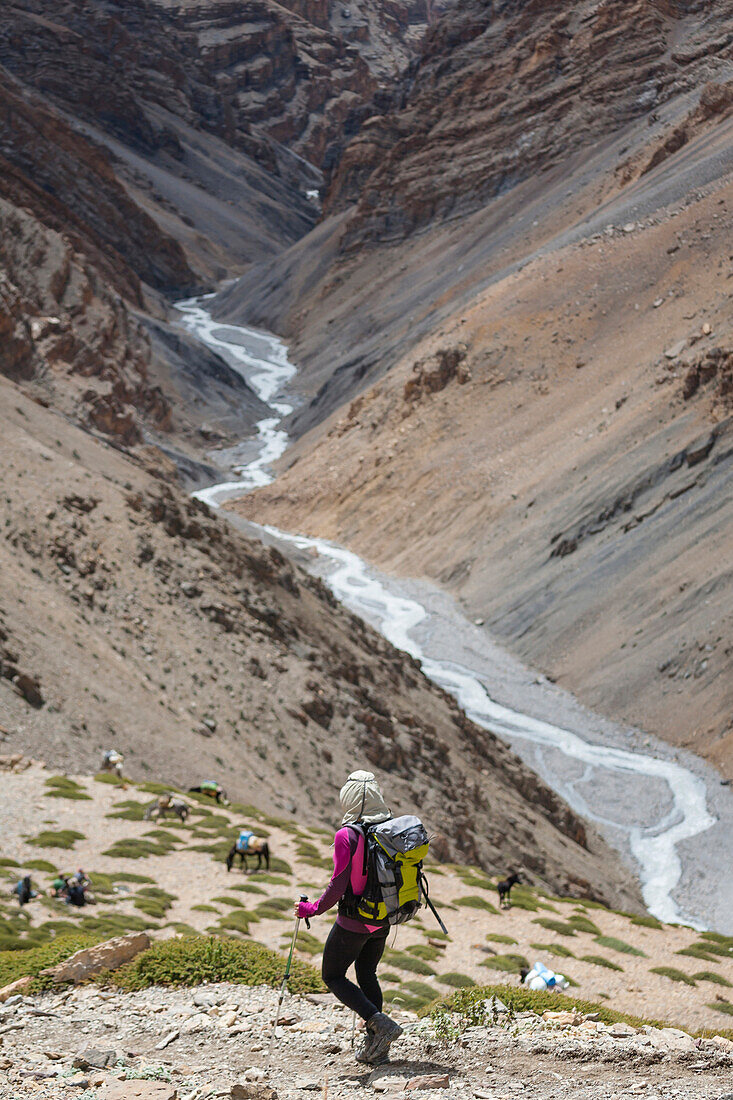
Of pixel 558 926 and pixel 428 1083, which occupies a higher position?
pixel 428 1083

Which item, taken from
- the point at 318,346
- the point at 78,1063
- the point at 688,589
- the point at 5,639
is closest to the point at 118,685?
the point at 5,639

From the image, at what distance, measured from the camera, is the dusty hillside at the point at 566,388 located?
47.7 meters

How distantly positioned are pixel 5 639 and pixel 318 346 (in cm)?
10810

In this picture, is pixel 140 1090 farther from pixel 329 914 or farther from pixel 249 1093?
pixel 329 914

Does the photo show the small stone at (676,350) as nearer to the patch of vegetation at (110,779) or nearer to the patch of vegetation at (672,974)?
the patch of vegetation at (672,974)

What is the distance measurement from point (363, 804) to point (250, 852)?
11698 millimetres

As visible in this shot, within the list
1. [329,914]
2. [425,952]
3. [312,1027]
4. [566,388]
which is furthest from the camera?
[566,388]

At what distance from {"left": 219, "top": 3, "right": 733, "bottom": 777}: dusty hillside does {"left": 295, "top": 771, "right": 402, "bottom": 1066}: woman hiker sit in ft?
107

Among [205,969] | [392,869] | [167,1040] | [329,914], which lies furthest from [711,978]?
[392,869]

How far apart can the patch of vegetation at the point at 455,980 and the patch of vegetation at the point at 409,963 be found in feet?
0.87

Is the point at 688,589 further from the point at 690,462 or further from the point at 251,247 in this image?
the point at 251,247

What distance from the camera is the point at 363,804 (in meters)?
7.23

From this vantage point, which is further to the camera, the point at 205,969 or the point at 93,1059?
the point at 205,969

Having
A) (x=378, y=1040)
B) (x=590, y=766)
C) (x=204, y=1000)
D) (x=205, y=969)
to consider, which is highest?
(x=378, y=1040)
